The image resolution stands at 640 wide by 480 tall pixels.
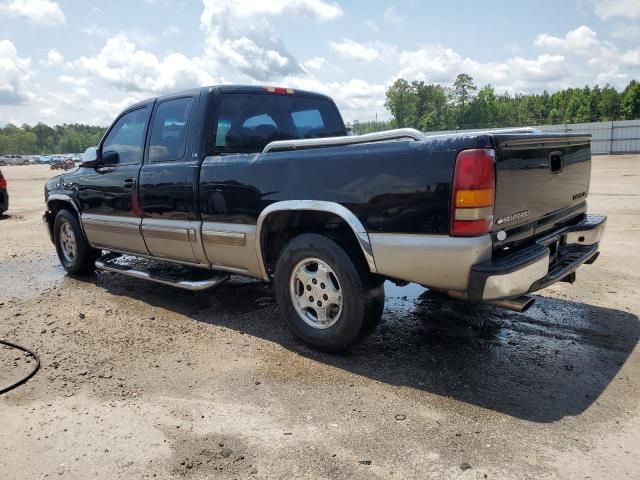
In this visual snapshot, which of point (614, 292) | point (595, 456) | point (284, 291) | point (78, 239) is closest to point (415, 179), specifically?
point (284, 291)

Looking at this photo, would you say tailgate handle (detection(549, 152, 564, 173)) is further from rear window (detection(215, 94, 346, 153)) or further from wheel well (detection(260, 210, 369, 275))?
rear window (detection(215, 94, 346, 153))

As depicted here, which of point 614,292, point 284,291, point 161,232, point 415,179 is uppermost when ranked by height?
point 415,179

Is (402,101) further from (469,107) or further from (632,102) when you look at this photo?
(632,102)

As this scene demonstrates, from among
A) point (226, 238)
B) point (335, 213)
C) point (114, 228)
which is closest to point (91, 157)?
point (114, 228)

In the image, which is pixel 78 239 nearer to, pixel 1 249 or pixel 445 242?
pixel 1 249

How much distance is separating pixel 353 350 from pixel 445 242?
4.22 feet

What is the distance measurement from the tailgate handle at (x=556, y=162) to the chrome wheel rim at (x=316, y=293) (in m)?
1.71

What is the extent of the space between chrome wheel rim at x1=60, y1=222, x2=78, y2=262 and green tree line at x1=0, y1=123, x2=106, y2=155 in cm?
14735

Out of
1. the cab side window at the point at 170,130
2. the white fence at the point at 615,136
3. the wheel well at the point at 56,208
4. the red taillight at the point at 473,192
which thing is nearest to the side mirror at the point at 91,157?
the wheel well at the point at 56,208

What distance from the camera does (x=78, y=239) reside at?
246 inches

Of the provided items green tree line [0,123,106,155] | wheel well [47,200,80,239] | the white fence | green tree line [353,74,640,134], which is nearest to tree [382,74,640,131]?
green tree line [353,74,640,134]

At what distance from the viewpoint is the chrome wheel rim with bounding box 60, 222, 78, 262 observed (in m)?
6.36

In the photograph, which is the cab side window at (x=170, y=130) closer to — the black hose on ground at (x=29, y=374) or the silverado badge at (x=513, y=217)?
the black hose on ground at (x=29, y=374)

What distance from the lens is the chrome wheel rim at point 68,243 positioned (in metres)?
6.36
